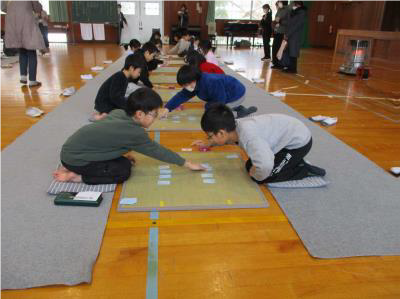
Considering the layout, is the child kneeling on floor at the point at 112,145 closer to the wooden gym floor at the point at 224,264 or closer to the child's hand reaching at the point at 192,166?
the child's hand reaching at the point at 192,166

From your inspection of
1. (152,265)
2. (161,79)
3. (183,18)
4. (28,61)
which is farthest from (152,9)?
(152,265)

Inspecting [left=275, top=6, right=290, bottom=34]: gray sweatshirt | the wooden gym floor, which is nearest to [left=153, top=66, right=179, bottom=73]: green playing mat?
[left=275, top=6, right=290, bottom=34]: gray sweatshirt

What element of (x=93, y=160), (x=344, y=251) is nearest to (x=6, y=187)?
(x=93, y=160)

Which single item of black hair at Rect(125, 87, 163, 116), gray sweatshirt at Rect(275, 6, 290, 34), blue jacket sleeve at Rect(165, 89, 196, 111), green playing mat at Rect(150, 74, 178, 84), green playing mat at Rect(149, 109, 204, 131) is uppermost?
gray sweatshirt at Rect(275, 6, 290, 34)

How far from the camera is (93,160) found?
5.49ft

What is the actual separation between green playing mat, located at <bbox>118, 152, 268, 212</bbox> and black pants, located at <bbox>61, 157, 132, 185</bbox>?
0.07 m

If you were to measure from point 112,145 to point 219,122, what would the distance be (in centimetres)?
55

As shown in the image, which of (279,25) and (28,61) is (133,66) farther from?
(279,25)

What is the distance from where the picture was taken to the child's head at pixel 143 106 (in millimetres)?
1648

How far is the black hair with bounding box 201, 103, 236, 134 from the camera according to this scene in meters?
1.56

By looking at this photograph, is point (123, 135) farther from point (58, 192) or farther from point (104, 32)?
point (104, 32)

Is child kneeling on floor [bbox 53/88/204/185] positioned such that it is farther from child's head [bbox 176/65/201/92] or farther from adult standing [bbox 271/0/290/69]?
adult standing [bbox 271/0/290/69]

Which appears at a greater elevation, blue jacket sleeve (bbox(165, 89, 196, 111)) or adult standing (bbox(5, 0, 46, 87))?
adult standing (bbox(5, 0, 46, 87))

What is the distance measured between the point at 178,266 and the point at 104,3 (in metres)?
10.3
